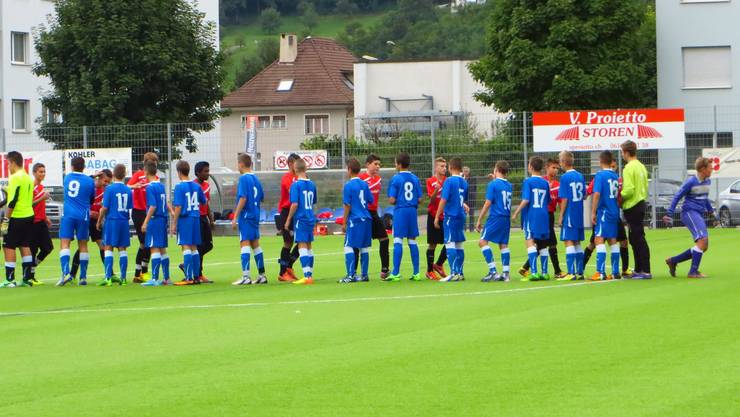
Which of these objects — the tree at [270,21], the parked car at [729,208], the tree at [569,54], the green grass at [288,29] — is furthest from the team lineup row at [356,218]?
the tree at [270,21]

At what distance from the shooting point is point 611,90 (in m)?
53.8

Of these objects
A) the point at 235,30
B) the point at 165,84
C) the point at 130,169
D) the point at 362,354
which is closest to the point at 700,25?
the point at 165,84

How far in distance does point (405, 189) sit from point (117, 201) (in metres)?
4.52

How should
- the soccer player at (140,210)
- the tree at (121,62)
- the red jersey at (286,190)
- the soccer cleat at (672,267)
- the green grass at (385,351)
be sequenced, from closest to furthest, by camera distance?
the green grass at (385,351)
the soccer cleat at (672,267)
the red jersey at (286,190)
the soccer player at (140,210)
the tree at (121,62)

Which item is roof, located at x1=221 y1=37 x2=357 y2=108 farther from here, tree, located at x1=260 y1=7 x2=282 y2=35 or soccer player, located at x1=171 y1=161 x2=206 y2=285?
soccer player, located at x1=171 y1=161 x2=206 y2=285

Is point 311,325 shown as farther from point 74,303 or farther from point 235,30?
point 235,30

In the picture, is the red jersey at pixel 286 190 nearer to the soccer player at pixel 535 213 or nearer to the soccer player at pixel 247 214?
the soccer player at pixel 247 214

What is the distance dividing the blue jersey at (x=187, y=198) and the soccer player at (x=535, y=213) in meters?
4.78

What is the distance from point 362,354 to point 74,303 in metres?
7.32

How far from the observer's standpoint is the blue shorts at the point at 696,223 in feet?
59.8

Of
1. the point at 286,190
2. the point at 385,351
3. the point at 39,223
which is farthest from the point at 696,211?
the point at 39,223

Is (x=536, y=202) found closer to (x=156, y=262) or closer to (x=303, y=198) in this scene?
(x=303, y=198)

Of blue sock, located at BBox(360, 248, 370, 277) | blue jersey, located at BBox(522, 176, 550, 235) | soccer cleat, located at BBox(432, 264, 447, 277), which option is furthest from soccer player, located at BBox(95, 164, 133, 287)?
blue jersey, located at BBox(522, 176, 550, 235)

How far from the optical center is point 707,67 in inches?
2178
